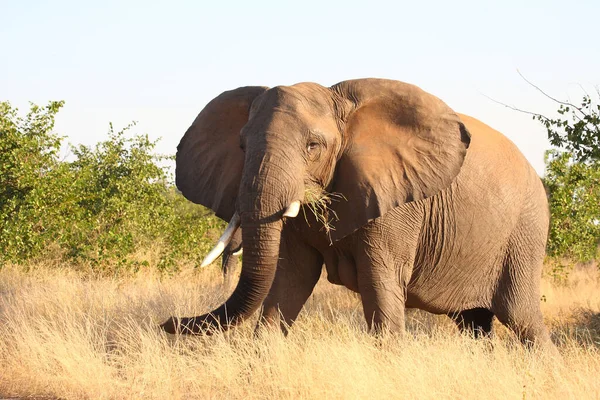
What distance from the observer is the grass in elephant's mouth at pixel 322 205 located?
7.28 metres

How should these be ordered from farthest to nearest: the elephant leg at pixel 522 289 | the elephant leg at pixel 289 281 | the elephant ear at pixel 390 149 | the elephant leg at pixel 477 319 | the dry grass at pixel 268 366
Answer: the elephant leg at pixel 477 319 < the elephant leg at pixel 522 289 < the elephant leg at pixel 289 281 < the elephant ear at pixel 390 149 < the dry grass at pixel 268 366

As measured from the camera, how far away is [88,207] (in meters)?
15.5

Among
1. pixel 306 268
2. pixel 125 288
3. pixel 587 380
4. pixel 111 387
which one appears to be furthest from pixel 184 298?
pixel 587 380

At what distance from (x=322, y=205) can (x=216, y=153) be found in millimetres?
1121

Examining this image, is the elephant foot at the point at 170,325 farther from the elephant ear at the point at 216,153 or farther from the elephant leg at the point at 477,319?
the elephant leg at the point at 477,319

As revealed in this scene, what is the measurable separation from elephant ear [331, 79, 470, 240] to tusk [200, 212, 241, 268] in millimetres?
768

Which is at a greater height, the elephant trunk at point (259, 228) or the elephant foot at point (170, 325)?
the elephant trunk at point (259, 228)

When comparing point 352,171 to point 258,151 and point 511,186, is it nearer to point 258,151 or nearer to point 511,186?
point 258,151

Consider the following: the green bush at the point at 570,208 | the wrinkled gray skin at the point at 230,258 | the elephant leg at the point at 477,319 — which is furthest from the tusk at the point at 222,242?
the green bush at the point at 570,208

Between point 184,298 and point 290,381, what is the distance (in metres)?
4.13

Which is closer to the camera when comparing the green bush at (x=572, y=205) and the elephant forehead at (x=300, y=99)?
the elephant forehead at (x=300, y=99)

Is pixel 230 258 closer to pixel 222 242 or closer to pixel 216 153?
pixel 216 153

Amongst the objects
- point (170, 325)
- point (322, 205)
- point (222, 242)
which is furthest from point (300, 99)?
point (170, 325)

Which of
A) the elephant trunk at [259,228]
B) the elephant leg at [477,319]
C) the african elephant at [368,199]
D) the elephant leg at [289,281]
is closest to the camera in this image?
the elephant trunk at [259,228]
